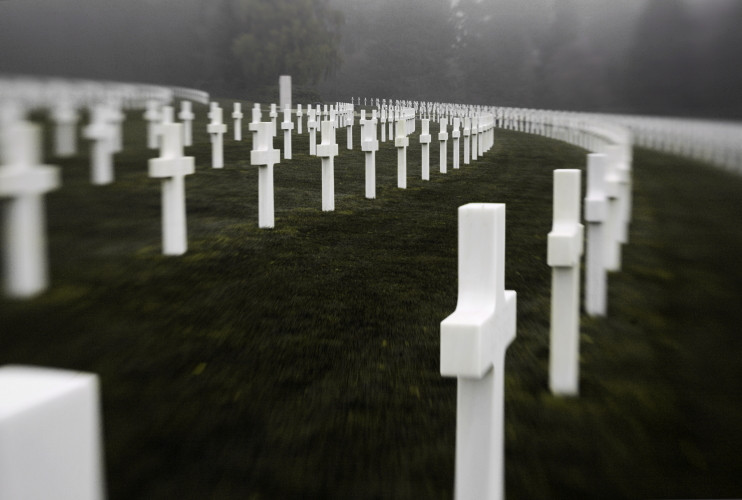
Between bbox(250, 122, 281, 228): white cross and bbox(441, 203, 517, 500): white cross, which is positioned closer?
bbox(441, 203, 517, 500): white cross

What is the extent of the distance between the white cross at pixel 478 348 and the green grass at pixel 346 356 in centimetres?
57

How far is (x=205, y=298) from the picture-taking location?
6.07 meters

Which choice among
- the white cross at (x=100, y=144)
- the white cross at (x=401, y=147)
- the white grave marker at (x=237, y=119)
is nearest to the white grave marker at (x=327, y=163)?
the white cross at (x=100, y=144)

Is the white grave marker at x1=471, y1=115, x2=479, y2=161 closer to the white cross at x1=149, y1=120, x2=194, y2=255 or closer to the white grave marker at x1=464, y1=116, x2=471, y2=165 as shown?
the white grave marker at x1=464, y1=116, x2=471, y2=165

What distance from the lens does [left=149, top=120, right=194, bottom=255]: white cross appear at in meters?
7.94

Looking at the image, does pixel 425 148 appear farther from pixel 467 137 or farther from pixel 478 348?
pixel 478 348

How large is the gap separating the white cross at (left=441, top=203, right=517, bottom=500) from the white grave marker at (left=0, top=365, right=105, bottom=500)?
1.60 metres

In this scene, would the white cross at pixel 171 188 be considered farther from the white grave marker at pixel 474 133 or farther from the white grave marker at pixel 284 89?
the white grave marker at pixel 284 89

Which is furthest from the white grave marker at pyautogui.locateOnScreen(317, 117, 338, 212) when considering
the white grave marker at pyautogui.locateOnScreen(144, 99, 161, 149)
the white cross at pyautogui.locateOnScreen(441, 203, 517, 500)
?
the white cross at pyautogui.locateOnScreen(441, 203, 517, 500)

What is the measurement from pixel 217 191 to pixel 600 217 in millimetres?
8525

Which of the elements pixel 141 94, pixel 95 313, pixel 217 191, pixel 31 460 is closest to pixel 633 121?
pixel 217 191

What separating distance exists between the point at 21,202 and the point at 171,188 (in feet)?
6.76

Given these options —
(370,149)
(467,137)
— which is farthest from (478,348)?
(467,137)

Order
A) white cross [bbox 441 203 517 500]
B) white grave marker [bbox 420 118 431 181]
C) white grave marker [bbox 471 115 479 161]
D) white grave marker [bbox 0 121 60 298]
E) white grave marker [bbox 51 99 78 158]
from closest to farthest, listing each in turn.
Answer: white cross [bbox 441 203 517 500], white grave marker [bbox 0 121 60 298], white grave marker [bbox 51 99 78 158], white grave marker [bbox 420 118 431 181], white grave marker [bbox 471 115 479 161]
